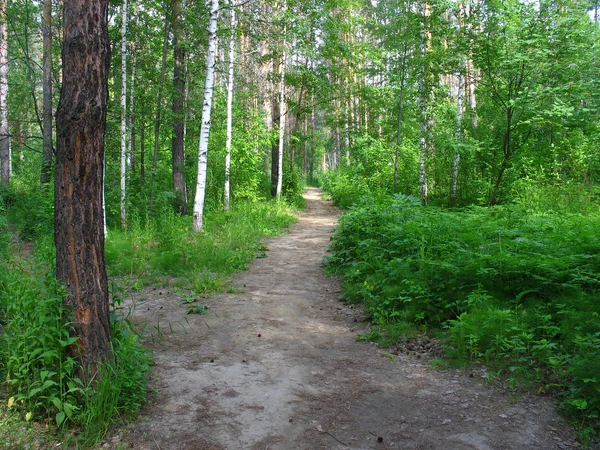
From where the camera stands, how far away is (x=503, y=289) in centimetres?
560

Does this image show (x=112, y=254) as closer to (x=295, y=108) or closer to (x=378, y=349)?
(x=378, y=349)

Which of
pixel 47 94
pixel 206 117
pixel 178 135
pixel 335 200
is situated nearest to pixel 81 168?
pixel 206 117

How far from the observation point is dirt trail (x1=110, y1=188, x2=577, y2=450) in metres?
3.47

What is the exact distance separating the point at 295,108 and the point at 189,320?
607 inches

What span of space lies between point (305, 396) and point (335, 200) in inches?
731

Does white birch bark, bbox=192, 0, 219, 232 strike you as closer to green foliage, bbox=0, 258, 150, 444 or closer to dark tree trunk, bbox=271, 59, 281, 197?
dark tree trunk, bbox=271, 59, 281, 197

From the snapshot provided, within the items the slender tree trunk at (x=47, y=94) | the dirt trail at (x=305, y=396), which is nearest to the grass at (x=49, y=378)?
the dirt trail at (x=305, y=396)

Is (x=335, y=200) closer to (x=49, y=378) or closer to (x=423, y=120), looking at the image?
(x=423, y=120)

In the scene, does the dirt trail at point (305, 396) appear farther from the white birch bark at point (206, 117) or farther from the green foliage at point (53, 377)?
the white birch bark at point (206, 117)

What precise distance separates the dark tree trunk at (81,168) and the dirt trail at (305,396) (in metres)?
0.97

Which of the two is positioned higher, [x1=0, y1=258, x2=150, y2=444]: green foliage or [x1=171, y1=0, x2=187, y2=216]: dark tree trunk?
[x1=171, y1=0, x2=187, y2=216]: dark tree trunk

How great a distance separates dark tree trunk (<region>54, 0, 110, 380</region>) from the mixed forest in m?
0.02

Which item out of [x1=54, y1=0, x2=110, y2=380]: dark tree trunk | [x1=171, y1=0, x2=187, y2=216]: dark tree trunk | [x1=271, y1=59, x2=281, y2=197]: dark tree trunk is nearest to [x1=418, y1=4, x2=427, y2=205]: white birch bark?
[x1=271, y1=59, x2=281, y2=197]: dark tree trunk

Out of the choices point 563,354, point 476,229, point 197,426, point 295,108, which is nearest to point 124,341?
point 197,426
